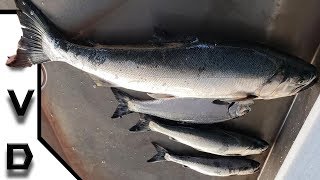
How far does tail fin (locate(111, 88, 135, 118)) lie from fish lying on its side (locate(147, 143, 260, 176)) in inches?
6.2

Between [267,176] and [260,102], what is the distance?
255 millimetres

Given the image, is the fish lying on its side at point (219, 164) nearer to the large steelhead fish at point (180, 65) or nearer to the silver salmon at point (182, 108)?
the silver salmon at point (182, 108)

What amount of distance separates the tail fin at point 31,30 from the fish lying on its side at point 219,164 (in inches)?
18.7

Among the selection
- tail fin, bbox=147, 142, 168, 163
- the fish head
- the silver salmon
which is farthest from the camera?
tail fin, bbox=147, 142, 168, 163

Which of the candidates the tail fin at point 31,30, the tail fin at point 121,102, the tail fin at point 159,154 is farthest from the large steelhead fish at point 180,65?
the tail fin at point 159,154

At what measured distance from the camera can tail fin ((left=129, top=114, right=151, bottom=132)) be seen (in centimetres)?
146

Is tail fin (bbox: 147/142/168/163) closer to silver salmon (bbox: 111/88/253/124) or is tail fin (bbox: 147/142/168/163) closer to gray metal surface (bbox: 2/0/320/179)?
gray metal surface (bbox: 2/0/320/179)

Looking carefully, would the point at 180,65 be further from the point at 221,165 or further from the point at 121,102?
the point at 221,165

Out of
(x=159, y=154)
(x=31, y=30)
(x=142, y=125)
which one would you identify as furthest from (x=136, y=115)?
(x=31, y=30)

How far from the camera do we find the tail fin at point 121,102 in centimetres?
142

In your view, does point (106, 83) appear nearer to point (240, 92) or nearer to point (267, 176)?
point (240, 92)

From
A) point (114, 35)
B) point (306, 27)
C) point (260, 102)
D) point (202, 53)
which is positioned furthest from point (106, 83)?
point (306, 27)

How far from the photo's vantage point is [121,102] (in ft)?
4.71
